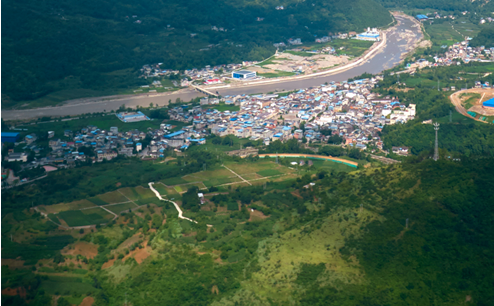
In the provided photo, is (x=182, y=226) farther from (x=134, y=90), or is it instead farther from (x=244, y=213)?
(x=134, y=90)

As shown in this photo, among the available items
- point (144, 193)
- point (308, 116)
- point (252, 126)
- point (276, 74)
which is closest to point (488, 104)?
point (308, 116)

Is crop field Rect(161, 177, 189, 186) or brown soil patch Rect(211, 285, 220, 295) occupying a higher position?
brown soil patch Rect(211, 285, 220, 295)

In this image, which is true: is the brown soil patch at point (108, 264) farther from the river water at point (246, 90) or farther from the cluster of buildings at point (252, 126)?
the river water at point (246, 90)

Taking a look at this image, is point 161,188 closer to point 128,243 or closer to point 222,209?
point 222,209

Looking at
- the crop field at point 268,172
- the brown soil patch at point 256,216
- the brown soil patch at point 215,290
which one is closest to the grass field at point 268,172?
the crop field at point 268,172

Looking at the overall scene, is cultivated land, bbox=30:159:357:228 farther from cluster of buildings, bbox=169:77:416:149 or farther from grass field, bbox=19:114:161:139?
grass field, bbox=19:114:161:139

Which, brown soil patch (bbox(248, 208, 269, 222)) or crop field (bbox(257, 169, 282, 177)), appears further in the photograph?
crop field (bbox(257, 169, 282, 177))

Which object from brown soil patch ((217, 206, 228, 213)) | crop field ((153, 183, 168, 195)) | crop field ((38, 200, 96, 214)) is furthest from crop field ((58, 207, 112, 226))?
brown soil patch ((217, 206, 228, 213))
